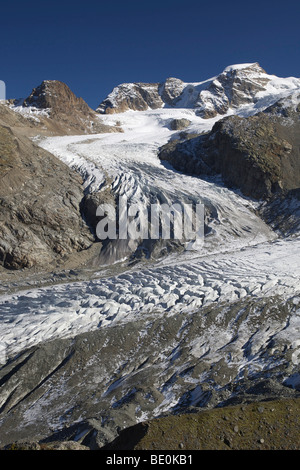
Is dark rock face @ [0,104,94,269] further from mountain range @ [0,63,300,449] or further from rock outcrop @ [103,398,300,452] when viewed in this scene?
rock outcrop @ [103,398,300,452]

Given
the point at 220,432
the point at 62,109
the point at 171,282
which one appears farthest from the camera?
the point at 62,109

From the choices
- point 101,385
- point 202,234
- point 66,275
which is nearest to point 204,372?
point 101,385

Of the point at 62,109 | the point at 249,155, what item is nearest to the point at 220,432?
the point at 249,155

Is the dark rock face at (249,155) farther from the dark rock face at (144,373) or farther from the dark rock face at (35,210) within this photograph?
the dark rock face at (144,373)

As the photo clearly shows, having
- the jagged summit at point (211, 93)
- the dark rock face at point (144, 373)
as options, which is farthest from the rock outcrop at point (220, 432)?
the jagged summit at point (211, 93)

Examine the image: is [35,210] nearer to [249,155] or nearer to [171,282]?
[171,282]
